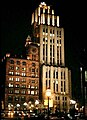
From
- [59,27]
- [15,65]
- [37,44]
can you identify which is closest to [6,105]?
[15,65]

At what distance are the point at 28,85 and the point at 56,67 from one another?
1661cm

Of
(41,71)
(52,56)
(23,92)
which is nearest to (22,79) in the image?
(23,92)

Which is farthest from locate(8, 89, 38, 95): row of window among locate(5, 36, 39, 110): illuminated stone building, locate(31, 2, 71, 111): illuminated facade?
locate(31, 2, 71, 111): illuminated facade

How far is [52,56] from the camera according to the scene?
115 meters

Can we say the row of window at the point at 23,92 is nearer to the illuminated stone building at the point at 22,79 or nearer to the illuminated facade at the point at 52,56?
the illuminated stone building at the point at 22,79

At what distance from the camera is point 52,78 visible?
108 meters

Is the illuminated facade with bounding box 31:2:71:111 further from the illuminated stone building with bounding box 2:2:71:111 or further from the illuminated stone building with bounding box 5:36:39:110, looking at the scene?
the illuminated stone building with bounding box 5:36:39:110

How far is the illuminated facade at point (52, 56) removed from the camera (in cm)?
10725

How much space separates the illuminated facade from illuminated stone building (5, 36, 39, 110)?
3.57 meters

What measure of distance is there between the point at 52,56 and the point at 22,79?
66.7ft

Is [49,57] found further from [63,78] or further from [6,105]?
[6,105]

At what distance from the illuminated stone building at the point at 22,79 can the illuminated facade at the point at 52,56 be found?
357 cm

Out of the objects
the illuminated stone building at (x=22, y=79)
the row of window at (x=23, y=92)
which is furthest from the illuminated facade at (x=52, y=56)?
the row of window at (x=23, y=92)

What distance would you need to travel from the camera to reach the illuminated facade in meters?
107
